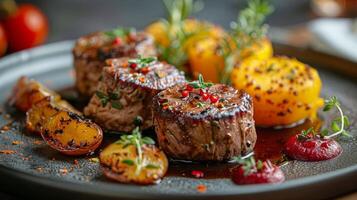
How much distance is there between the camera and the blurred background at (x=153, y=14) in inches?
324

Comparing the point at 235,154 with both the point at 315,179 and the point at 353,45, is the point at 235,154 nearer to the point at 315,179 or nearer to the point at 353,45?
the point at 315,179

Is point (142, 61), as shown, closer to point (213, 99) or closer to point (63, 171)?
point (213, 99)

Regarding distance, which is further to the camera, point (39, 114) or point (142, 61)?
point (142, 61)

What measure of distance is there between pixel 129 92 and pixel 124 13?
5088 mm

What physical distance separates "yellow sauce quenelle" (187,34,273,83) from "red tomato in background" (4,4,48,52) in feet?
9.22

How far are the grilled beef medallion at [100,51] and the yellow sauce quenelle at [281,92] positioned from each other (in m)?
0.91

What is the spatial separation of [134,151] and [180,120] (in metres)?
0.40

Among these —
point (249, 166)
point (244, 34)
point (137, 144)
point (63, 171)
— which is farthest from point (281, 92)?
point (63, 171)

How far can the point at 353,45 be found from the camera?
657cm

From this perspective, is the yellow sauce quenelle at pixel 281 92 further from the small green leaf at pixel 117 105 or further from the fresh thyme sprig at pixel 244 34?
the small green leaf at pixel 117 105

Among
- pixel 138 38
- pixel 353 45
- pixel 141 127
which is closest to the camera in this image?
pixel 141 127

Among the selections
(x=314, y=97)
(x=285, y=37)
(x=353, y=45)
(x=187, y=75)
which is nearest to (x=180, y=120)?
(x=314, y=97)

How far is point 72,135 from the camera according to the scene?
4.11m

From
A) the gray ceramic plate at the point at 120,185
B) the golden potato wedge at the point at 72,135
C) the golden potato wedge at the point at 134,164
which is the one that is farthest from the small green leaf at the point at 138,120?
the golden potato wedge at the point at 134,164
